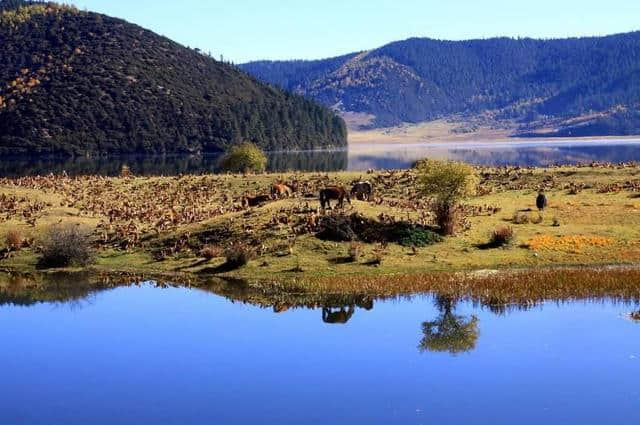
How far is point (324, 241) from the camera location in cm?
4406

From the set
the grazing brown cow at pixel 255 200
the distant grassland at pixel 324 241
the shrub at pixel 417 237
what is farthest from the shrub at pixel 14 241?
the shrub at pixel 417 237

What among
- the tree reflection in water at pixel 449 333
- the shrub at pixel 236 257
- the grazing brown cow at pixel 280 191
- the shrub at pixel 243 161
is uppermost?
the shrub at pixel 243 161

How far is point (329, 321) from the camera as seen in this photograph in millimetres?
32281

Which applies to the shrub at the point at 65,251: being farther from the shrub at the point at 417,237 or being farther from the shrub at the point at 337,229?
the shrub at the point at 417,237

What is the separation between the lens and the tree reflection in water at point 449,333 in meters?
28.0

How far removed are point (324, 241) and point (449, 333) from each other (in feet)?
50.1

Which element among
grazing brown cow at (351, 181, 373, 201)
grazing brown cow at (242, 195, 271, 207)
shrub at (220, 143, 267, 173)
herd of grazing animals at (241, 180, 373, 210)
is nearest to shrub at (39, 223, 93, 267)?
herd of grazing animals at (241, 180, 373, 210)

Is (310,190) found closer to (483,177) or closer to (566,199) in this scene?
(483,177)

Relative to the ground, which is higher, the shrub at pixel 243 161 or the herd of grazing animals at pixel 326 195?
the shrub at pixel 243 161

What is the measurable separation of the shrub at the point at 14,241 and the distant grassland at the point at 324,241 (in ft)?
1.62

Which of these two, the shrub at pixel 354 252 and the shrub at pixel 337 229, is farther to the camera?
the shrub at pixel 337 229

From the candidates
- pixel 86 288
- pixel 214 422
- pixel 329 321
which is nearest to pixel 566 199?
pixel 329 321

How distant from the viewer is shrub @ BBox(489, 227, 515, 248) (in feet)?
143

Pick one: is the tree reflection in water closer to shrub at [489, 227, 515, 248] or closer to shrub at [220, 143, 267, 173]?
shrub at [489, 227, 515, 248]
